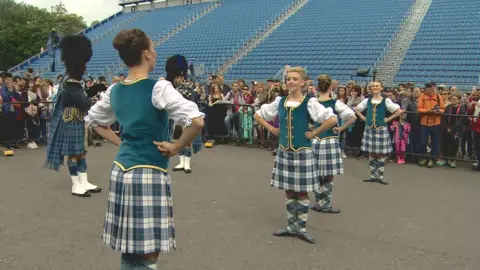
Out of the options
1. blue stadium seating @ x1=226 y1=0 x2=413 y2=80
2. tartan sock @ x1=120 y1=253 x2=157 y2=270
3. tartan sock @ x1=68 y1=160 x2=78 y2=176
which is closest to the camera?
tartan sock @ x1=120 y1=253 x2=157 y2=270

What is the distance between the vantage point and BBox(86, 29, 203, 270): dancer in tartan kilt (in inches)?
110

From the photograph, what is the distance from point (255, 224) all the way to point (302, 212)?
0.73 m

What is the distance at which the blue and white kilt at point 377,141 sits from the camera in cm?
755

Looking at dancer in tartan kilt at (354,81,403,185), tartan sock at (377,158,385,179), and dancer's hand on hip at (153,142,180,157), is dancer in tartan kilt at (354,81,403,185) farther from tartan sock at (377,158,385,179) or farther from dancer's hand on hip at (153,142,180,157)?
dancer's hand on hip at (153,142,180,157)

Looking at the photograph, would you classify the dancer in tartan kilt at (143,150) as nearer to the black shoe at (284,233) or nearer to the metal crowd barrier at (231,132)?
the black shoe at (284,233)

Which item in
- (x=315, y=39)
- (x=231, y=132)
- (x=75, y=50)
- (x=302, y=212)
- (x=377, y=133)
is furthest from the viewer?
(x=315, y=39)

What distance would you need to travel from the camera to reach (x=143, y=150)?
288 cm

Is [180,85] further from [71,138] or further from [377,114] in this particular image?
[377,114]

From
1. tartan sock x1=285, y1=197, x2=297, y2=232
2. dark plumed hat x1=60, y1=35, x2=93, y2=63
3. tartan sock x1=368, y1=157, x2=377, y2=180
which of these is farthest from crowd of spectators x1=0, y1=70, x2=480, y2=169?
tartan sock x1=285, y1=197, x2=297, y2=232

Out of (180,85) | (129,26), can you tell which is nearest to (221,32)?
(129,26)

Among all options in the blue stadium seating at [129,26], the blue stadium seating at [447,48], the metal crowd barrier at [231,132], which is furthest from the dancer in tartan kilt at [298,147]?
the blue stadium seating at [129,26]

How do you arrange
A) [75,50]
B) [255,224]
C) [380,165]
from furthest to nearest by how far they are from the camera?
1. [380,165]
2. [75,50]
3. [255,224]

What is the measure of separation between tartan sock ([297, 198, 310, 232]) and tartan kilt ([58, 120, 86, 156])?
3.22 meters

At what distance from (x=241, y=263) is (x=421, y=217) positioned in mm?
2641
